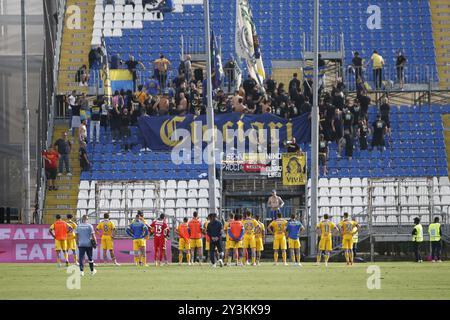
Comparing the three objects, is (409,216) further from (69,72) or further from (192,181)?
(69,72)

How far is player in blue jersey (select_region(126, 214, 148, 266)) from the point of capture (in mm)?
40781

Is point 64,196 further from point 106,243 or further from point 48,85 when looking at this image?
point 106,243

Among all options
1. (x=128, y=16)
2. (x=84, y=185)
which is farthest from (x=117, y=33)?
(x=84, y=185)

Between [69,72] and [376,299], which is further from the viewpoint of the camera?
[69,72]

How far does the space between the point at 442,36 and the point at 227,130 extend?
13.3 meters

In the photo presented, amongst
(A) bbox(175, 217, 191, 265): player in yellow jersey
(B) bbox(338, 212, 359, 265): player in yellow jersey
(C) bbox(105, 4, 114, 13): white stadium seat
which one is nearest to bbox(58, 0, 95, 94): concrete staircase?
(C) bbox(105, 4, 114, 13): white stadium seat

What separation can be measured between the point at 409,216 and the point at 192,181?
28.2 ft

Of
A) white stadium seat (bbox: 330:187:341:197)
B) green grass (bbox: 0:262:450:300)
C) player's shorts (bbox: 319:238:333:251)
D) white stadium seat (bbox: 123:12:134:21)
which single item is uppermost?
white stadium seat (bbox: 123:12:134:21)

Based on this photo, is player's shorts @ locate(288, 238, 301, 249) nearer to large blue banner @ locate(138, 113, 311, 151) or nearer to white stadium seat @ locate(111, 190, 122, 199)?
large blue banner @ locate(138, 113, 311, 151)

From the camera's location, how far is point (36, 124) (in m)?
55.4

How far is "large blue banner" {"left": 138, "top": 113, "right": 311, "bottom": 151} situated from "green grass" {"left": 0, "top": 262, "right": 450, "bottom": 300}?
1199cm

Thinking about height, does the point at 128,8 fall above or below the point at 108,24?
above

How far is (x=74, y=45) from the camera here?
57344mm
